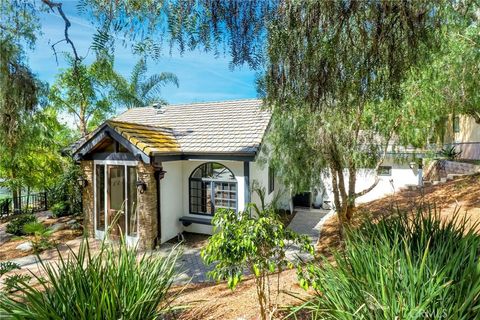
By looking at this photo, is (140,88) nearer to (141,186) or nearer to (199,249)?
(141,186)

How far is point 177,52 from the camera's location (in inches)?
130

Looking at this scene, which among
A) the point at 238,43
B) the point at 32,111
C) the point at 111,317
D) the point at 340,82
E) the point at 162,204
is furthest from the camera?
the point at 162,204

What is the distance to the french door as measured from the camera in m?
11.3

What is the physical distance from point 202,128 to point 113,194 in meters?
4.99

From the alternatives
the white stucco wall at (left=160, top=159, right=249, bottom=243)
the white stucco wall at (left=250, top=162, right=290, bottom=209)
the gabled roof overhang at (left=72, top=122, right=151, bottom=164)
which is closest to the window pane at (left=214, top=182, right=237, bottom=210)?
the white stucco wall at (left=160, top=159, right=249, bottom=243)

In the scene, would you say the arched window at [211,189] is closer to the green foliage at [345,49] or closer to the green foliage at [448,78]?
the green foliage at [448,78]

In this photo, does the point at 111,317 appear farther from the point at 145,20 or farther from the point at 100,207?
the point at 100,207

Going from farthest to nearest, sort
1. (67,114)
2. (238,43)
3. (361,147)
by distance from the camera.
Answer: (67,114), (361,147), (238,43)

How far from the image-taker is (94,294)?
119 inches

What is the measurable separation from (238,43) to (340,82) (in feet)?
5.34

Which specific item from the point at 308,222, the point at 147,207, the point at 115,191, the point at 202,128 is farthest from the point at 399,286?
the point at 202,128

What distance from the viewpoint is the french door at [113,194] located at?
11.3 m

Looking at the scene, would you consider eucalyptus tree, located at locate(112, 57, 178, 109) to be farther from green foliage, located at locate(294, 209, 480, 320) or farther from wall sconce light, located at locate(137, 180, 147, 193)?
green foliage, located at locate(294, 209, 480, 320)

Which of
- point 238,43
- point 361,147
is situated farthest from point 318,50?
point 361,147
